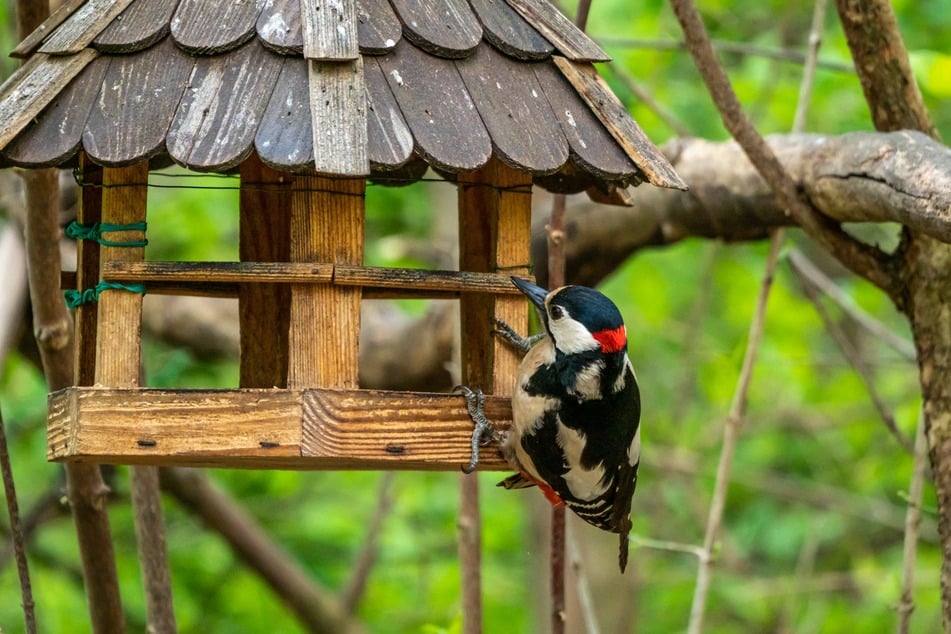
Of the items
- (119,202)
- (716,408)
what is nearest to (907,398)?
(716,408)

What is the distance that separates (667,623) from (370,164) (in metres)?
6.70

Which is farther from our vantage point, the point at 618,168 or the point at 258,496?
the point at 258,496

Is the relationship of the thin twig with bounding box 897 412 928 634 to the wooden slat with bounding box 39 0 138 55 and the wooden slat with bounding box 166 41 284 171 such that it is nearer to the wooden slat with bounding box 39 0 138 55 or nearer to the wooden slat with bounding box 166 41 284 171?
the wooden slat with bounding box 166 41 284 171

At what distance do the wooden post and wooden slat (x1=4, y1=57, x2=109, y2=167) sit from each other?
0.74 metres

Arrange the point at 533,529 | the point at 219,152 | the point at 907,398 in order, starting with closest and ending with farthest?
the point at 219,152 → the point at 533,529 → the point at 907,398

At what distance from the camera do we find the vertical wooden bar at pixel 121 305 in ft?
7.72

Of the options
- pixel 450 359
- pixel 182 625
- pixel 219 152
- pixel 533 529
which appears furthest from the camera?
pixel 182 625

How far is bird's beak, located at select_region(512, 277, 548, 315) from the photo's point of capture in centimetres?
255

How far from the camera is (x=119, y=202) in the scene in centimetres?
240

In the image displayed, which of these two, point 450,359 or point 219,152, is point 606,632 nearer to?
point 450,359

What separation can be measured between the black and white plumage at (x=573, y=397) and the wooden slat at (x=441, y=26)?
1.57ft

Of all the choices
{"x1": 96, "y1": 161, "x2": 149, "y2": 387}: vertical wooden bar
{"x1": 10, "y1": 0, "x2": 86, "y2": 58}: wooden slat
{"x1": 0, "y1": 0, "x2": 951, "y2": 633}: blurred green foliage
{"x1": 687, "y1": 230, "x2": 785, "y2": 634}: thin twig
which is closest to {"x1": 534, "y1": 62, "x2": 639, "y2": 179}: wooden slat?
{"x1": 96, "y1": 161, "x2": 149, "y2": 387}: vertical wooden bar

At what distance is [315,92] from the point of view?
7.31ft

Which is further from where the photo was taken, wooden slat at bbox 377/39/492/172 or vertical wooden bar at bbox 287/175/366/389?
vertical wooden bar at bbox 287/175/366/389
